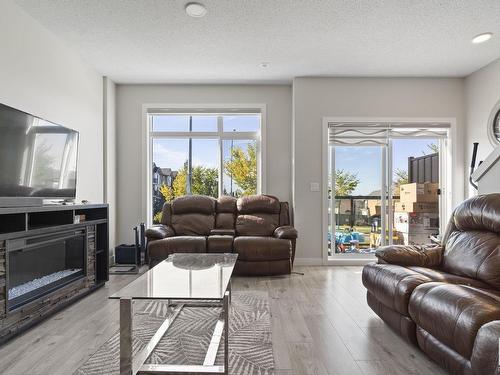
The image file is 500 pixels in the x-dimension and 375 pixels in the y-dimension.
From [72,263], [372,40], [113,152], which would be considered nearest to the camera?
[72,263]

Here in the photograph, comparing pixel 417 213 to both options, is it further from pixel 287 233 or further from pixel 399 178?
pixel 287 233

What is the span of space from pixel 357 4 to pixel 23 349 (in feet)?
12.0

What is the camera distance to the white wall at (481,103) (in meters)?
4.19

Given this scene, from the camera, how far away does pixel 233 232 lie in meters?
4.29

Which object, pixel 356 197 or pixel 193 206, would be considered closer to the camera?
pixel 193 206

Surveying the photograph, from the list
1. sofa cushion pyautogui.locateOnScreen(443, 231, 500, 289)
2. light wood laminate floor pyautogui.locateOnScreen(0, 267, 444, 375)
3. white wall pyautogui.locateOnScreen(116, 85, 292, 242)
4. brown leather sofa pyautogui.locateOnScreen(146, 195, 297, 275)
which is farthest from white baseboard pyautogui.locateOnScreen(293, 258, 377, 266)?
sofa cushion pyautogui.locateOnScreen(443, 231, 500, 289)

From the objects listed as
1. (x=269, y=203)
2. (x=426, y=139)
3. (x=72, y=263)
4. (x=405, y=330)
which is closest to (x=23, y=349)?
(x=72, y=263)

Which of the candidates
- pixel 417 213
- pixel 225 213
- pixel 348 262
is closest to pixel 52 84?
pixel 225 213

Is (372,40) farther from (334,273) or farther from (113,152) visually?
(113,152)

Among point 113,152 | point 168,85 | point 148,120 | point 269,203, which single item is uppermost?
point 168,85

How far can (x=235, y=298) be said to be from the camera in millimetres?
3078

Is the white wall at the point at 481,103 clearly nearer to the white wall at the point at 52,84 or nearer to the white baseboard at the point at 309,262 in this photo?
the white baseboard at the point at 309,262

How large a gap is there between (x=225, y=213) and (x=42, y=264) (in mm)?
2389

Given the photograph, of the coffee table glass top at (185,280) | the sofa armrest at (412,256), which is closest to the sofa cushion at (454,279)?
the sofa armrest at (412,256)
